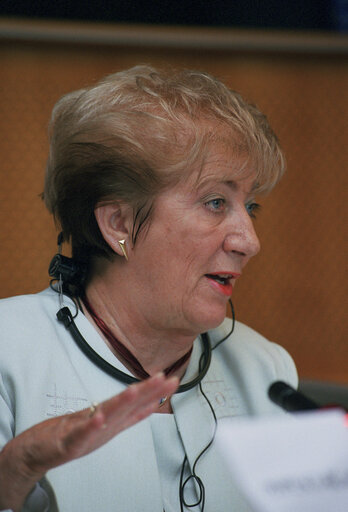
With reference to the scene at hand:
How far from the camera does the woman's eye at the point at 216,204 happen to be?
50.6 inches

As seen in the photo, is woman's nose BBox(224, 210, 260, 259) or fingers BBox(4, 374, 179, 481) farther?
woman's nose BBox(224, 210, 260, 259)

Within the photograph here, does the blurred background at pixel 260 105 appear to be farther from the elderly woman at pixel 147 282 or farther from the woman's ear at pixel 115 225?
the woman's ear at pixel 115 225

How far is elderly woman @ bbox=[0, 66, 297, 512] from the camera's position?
115 cm

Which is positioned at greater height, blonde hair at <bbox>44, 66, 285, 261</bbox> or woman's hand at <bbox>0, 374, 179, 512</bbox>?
blonde hair at <bbox>44, 66, 285, 261</bbox>

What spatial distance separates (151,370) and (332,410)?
728 millimetres

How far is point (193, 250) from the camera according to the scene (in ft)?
4.10

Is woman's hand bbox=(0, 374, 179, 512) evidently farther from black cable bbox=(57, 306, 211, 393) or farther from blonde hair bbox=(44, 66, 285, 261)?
blonde hair bbox=(44, 66, 285, 261)

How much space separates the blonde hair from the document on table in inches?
30.1

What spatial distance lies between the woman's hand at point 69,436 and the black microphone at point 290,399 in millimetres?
134

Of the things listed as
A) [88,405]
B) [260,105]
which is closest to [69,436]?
[88,405]

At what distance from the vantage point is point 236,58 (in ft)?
7.38

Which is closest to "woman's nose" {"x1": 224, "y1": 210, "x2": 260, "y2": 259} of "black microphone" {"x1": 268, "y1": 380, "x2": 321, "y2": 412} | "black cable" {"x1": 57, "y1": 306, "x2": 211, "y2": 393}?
"black cable" {"x1": 57, "y1": 306, "x2": 211, "y2": 393}

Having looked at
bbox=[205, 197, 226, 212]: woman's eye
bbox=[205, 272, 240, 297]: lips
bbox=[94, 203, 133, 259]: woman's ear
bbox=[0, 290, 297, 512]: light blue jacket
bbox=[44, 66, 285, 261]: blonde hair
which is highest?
bbox=[44, 66, 285, 261]: blonde hair

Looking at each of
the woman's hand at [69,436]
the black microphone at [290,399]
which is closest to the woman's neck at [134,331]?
the woman's hand at [69,436]
